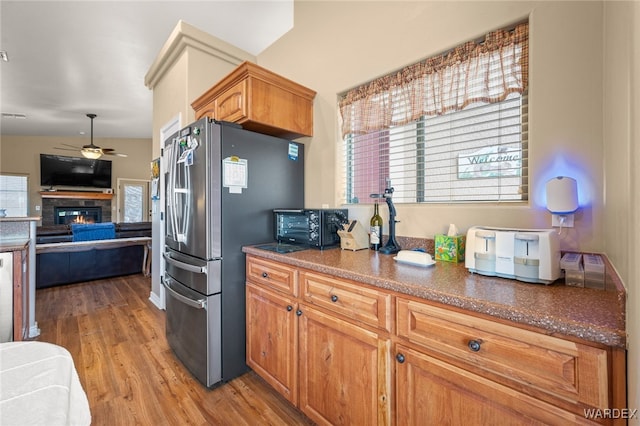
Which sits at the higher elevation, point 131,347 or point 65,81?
point 65,81

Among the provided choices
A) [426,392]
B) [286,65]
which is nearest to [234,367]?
[426,392]

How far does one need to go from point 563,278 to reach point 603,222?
318 millimetres

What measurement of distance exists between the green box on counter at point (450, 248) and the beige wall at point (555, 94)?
0.16 meters

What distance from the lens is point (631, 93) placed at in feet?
2.16

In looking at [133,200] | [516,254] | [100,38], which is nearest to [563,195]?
[516,254]

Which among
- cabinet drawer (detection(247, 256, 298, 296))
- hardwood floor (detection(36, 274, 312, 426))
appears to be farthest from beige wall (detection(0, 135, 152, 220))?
cabinet drawer (detection(247, 256, 298, 296))

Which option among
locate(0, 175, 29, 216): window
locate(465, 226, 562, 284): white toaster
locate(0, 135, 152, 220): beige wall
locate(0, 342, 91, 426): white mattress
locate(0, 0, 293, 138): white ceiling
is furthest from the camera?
locate(0, 135, 152, 220): beige wall

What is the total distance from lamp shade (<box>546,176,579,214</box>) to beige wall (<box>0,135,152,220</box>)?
10119 millimetres

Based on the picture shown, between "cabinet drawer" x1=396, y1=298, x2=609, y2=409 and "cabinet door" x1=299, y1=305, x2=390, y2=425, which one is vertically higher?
"cabinet drawer" x1=396, y1=298, x2=609, y2=409

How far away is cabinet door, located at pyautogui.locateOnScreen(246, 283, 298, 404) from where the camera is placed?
4.95 ft

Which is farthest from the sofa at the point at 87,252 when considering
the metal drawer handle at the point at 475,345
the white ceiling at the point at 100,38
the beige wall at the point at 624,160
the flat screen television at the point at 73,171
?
the beige wall at the point at 624,160

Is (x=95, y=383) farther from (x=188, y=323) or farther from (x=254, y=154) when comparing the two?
(x=254, y=154)

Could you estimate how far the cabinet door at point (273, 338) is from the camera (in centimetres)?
151

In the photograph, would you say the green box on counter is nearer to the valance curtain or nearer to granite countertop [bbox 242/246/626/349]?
granite countertop [bbox 242/246/626/349]
